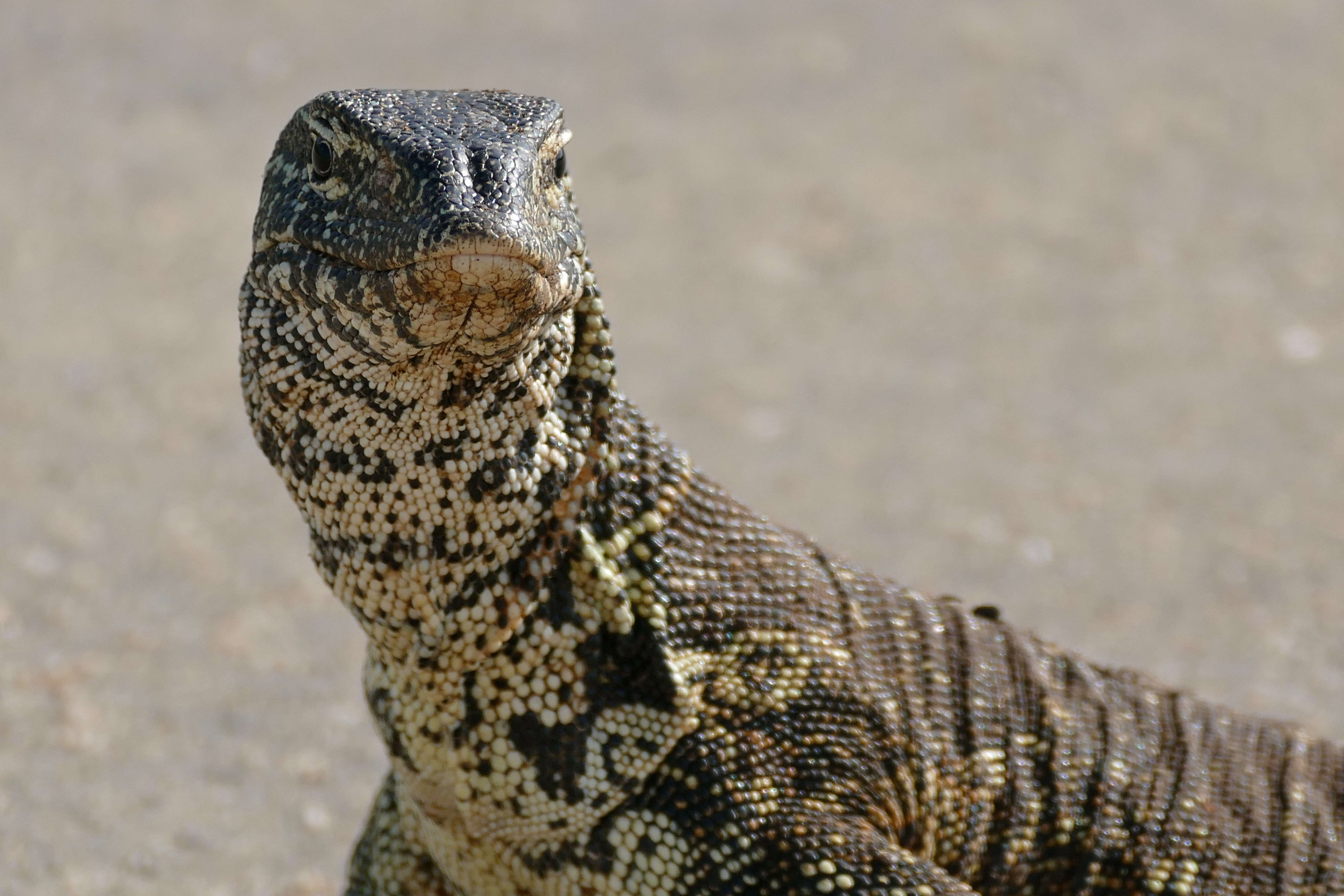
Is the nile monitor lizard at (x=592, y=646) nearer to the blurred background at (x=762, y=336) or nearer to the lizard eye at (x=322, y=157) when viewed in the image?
the lizard eye at (x=322, y=157)

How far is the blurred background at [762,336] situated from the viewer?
7.12 m

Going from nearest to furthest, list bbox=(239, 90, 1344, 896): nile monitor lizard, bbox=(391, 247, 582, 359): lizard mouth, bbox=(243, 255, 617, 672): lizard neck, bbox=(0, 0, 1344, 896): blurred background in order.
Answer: bbox=(391, 247, 582, 359): lizard mouth → bbox=(239, 90, 1344, 896): nile monitor lizard → bbox=(243, 255, 617, 672): lizard neck → bbox=(0, 0, 1344, 896): blurred background

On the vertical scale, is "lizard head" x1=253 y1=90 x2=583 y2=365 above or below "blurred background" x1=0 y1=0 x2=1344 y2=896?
below

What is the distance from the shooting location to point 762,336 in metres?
10.9

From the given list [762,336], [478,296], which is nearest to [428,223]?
[478,296]

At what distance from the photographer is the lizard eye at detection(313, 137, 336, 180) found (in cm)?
354

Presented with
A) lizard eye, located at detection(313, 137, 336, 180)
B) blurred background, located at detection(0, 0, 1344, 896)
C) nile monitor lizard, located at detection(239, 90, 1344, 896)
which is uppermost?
blurred background, located at detection(0, 0, 1344, 896)

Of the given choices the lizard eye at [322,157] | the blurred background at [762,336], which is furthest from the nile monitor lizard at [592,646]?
the blurred background at [762,336]

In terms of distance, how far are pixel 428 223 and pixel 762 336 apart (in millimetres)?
7768

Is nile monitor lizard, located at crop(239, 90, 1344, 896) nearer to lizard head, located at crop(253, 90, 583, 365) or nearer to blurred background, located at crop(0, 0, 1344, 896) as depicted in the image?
lizard head, located at crop(253, 90, 583, 365)

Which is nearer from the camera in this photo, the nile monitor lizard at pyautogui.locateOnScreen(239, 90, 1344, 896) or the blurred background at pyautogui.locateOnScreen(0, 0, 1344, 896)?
the nile monitor lizard at pyautogui.locateOnScreen(239, 90, 1344, 896)

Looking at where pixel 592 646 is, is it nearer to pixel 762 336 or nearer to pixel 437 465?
pixel 437 465

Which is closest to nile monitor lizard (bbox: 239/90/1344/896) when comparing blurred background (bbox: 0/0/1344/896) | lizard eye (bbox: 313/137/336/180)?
lizard eye (bbox: 313/137/336/180)

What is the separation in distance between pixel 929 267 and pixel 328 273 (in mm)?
8801
